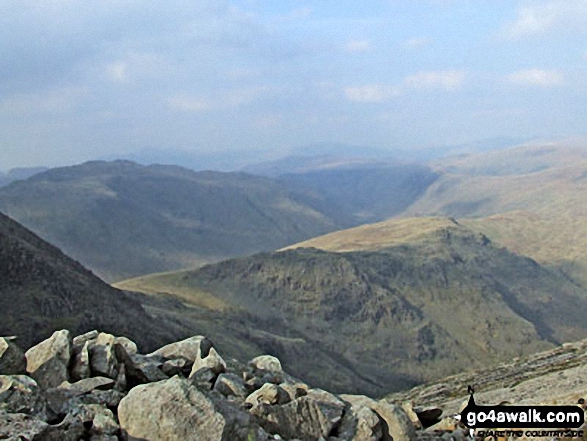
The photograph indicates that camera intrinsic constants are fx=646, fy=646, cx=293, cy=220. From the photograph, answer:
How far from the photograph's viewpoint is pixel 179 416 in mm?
14305

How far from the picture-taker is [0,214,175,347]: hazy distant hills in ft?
191

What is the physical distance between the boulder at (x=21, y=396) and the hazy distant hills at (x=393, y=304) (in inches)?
3695

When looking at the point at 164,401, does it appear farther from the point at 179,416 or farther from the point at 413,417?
the point at 413,417

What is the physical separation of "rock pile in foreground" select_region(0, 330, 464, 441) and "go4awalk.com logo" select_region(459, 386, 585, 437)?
80cm

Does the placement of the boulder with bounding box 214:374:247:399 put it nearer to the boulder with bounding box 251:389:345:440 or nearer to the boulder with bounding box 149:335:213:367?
the boulder with bounding box 251:389:345:440

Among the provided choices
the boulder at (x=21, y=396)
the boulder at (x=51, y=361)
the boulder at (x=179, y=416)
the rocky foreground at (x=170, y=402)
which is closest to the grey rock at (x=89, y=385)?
the rocky foreground at (x=170, y=402)

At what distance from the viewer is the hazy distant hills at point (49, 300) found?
58.3m

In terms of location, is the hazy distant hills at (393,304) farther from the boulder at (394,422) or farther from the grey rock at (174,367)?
the boulder at (394,422)

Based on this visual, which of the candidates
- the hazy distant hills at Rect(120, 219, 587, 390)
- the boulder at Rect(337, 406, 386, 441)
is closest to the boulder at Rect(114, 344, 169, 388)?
the boulder at Rect(337, 406, 386, 441)

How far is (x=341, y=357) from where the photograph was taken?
4473 inches

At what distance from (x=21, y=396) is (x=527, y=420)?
14.2 m

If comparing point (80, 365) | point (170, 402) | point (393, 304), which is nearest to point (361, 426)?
point (170, 402)

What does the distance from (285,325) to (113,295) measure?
56187mm

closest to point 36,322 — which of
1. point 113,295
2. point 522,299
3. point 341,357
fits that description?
point 113,295
